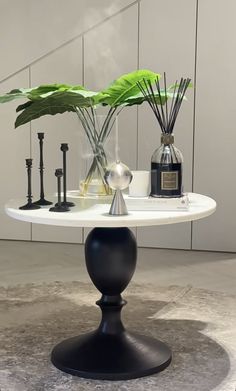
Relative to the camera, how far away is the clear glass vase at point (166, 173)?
2.45 meters

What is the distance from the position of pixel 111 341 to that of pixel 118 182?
26.5 inches

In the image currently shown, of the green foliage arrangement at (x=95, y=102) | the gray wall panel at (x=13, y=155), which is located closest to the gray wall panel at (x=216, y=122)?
the gray wall panel at (x=13, y=155)

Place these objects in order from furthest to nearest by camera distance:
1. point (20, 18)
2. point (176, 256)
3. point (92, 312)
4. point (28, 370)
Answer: point (20, 18) < point (176, 256) < point (92, 312) < point (28, 370)

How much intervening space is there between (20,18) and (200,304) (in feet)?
9.80

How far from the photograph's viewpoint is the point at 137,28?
15.9 feet

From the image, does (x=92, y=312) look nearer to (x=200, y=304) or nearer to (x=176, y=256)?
→ (x=200, y=304)

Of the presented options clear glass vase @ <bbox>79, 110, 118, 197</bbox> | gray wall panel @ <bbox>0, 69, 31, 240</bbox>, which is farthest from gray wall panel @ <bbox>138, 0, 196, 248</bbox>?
clear glass vase @ <bbox>79, 110, 118, 197</bbox>

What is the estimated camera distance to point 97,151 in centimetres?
262

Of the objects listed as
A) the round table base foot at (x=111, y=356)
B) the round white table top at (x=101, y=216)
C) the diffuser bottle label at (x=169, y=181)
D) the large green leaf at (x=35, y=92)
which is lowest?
the round table base foot at (x=111, y=356)

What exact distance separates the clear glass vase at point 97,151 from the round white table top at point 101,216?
0.13 meters

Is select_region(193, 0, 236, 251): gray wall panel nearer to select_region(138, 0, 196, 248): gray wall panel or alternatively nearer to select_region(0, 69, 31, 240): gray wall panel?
select_region(138, 0, 196, 248): gray wall panel

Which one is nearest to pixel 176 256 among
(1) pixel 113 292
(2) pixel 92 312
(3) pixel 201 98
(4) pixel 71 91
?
(3) pixel 201 98

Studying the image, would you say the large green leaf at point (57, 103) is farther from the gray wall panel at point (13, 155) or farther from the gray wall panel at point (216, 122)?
the gray wall panel at point (13, 155)

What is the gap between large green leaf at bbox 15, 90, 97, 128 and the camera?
93.4 inches
